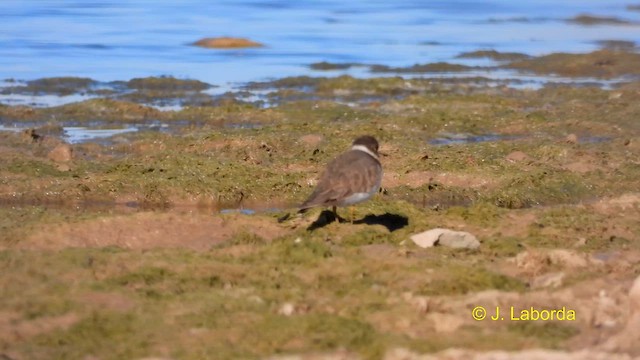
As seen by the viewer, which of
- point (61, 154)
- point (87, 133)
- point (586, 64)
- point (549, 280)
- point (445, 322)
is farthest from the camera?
point (586, 64)

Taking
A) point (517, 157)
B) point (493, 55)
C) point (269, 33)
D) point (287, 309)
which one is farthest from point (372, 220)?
point (269, 33)

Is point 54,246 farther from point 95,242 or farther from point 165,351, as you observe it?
point 165,351

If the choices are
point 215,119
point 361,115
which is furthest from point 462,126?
point 215,119

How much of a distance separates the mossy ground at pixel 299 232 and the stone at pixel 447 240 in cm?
14

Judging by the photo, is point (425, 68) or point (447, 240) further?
point (425, 68)

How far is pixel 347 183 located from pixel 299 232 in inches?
26.5

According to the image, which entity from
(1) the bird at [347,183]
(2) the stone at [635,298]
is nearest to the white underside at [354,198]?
(1) the bird at [347,183]

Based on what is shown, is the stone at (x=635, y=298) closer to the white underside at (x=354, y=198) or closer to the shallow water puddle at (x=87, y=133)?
the white underside at (x=354, y=198)

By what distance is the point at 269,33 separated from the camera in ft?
114

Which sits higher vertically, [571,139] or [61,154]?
[61,154]

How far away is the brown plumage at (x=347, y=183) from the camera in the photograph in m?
10.8

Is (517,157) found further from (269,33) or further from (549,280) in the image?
(269,33)

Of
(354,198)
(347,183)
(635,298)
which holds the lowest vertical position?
(635,298)

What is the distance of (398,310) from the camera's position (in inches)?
319
